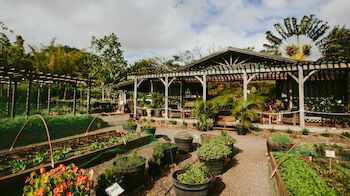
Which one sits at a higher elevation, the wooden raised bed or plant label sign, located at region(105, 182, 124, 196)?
plant label sign, located at region(105, 182, 124, 196)

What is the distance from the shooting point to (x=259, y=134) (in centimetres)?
973

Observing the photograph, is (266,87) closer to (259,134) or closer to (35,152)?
(259,134)

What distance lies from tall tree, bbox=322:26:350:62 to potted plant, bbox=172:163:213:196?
25000 millimetres

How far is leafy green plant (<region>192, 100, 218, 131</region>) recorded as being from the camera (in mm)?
10719

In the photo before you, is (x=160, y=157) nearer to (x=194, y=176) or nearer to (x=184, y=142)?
(x=194, y=176)

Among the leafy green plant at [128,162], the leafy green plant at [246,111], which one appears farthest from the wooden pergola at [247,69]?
the leafy green plant at [128,162]

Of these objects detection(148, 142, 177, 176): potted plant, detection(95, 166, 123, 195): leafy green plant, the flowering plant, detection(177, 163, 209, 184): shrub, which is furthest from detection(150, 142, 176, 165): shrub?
the flowering plant

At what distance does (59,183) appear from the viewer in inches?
99.5

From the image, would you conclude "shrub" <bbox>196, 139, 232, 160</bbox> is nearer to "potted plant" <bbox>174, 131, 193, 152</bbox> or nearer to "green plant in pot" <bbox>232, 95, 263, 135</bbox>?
"potted plant" <bbox>174, 131, 193, 152</bbox>

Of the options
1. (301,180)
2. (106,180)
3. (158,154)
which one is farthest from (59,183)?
(301,180)

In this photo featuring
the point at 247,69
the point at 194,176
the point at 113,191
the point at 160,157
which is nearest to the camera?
the point at 113,191

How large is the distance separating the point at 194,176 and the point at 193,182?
143mm

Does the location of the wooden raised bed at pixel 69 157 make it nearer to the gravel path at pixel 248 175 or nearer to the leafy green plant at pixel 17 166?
the leafy green plant at pixel 17 166

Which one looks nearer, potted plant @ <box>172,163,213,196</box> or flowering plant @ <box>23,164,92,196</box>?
flowering plant @ <box>23,164,92,196</box>
